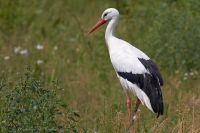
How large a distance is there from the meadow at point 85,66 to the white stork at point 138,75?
0.19 metres

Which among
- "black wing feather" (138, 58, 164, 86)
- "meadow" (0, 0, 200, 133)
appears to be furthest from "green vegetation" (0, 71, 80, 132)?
"black wing feather" (138, 58, 164, 86)

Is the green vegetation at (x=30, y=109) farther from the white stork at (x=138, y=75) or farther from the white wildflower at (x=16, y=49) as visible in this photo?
the white wildflower at (x=16, y=49)

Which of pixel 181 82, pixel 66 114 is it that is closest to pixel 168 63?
pixel 181 82

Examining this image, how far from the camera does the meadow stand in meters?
6.43

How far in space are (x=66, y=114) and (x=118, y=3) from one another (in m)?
5.98

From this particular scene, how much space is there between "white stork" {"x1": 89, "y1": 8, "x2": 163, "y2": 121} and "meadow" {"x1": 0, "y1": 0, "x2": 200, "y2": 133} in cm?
19

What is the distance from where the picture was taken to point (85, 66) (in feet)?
34.7

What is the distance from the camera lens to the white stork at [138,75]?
7.75m

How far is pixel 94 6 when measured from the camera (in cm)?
1439

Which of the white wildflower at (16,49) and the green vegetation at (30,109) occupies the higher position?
the white wildflower at (16,49)

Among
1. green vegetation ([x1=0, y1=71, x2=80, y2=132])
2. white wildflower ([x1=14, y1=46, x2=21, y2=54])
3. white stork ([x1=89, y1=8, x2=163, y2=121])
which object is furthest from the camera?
white wildflower ([x1=14, y1=46, x2=21, y2=54])

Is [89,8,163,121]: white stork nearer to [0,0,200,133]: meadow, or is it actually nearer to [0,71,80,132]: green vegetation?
[0,0,200,133]: meadow

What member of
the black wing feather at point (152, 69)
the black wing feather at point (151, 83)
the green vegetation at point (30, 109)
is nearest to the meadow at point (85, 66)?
the green vegetation at point (30, 109)

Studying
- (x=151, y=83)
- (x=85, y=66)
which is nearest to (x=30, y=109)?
(x=151, y=83)
